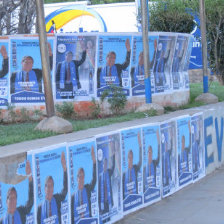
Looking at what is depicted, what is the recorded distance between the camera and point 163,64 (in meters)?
14.0

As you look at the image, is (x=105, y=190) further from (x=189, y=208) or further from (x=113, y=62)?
(x=113, y=62)

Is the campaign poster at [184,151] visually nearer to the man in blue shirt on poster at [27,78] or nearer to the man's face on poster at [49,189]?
the man in blue shirt on poster at [27,78]

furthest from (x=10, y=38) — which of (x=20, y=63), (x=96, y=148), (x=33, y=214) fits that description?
(x=33, y=214)

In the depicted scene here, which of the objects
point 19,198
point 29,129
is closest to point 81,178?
point 19,198

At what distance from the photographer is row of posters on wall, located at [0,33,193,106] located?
38.7 ft

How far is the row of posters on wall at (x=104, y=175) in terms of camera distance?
20.9ft

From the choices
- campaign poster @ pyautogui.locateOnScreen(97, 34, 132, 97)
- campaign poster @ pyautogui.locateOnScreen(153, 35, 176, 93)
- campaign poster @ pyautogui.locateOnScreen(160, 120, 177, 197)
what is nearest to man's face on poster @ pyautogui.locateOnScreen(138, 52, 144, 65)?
campaign poster @ pyautogui.locateOnScreen(97, 34, 132, 97)

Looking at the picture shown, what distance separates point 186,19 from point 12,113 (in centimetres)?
1225

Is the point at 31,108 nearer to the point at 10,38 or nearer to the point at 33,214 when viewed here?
the point at 10,38

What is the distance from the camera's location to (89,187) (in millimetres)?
7516

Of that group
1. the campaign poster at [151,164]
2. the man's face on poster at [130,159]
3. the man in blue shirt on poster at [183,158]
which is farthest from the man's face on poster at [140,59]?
the man's face on poster at [130,159]

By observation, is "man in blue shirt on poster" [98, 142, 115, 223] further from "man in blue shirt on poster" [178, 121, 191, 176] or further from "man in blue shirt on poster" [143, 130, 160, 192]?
"man in blue shirt on poster" [178, 121, 191, 176]

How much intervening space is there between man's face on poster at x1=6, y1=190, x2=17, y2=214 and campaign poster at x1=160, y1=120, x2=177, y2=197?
4.02 metres

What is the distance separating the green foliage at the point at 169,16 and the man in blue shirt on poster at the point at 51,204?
1572 centimetres
